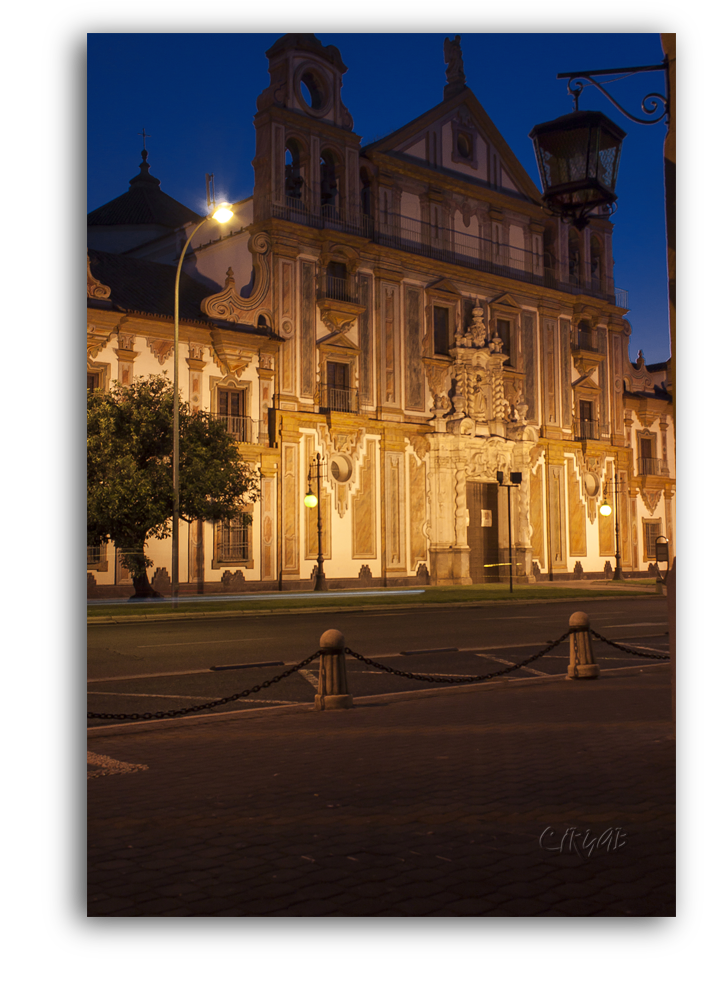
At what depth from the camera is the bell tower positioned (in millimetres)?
37969

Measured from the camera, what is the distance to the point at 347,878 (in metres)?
4.59

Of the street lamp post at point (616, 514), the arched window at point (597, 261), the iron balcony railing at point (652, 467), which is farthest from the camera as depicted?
the iron balcony railing at point (652, 467)

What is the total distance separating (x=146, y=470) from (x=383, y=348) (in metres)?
16.2

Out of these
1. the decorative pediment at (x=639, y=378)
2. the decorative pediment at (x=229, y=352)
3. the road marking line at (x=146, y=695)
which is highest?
the decorative pediment at (x=639, y=378)

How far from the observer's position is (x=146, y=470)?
88.8 feet

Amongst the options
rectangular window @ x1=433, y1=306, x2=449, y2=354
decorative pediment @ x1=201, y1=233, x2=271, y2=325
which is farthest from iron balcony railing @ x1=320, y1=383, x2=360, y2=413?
rectangular window @ x1=433, y1=306, x2=449, y2=354

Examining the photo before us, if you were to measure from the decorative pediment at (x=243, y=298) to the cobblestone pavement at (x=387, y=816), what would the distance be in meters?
28.7

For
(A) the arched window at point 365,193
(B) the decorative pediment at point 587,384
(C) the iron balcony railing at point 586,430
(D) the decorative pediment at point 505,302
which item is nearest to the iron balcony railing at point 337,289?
(A) the arched window at point 365,193

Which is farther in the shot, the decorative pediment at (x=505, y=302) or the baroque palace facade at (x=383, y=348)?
the decorative pediment at (x=505, y=302)

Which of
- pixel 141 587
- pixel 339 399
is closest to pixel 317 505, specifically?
pixel 339 399

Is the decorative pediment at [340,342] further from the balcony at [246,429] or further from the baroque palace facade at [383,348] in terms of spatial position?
the balcony at [246,429]

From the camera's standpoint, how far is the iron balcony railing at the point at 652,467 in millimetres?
52438
